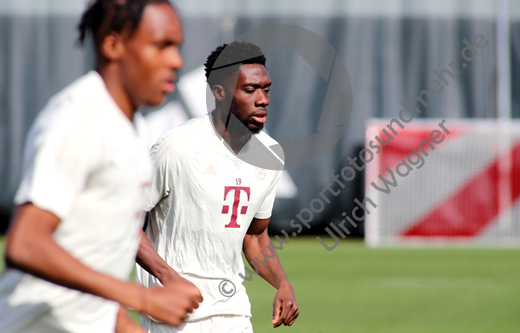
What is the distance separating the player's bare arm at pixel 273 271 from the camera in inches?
142

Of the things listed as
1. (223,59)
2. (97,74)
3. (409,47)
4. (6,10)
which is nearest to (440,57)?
(409,47)

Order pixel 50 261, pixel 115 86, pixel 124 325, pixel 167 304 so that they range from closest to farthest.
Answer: pixel 50 261 < pixel 167 304 < pixel 115 86 < pixel 124 325

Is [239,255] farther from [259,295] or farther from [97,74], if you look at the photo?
[259,295]

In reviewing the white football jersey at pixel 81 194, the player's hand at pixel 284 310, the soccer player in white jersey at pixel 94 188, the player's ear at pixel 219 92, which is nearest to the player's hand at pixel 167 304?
the soccer player in white jersey at pixel 94 188

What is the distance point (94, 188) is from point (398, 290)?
8115mm

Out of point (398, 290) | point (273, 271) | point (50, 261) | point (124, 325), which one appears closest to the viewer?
point (50, 261)

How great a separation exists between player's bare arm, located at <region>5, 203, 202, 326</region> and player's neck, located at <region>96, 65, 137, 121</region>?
15.9 inches

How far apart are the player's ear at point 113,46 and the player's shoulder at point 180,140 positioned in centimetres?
165

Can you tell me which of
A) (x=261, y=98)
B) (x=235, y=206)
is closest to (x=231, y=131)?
(x=261, y=98)

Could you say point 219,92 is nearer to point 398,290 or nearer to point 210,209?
point 210,209

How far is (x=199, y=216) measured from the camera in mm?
3502

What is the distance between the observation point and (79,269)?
1.67 meters

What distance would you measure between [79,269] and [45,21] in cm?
1391

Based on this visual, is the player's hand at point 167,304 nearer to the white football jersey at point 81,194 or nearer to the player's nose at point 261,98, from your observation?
the white football jersey at point 81,194
